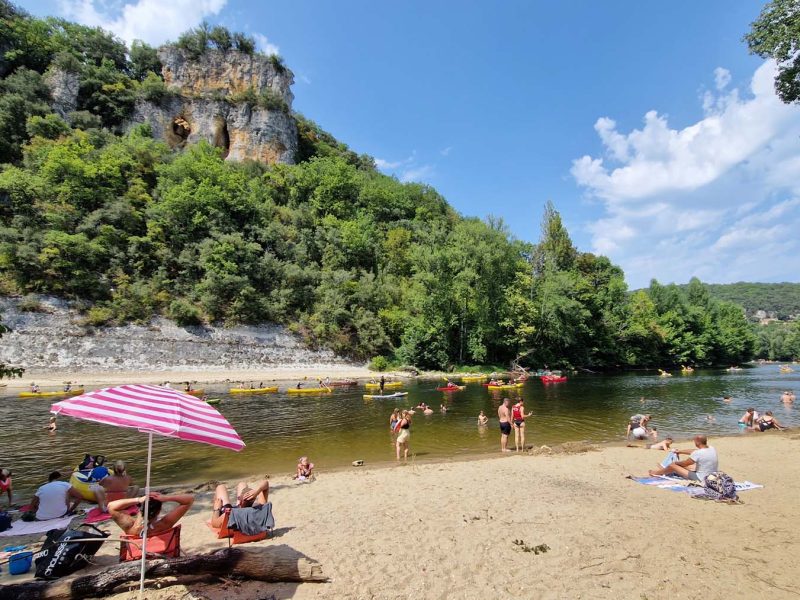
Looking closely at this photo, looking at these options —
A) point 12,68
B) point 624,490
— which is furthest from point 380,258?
point 12,68

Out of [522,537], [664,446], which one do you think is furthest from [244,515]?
[664,446]

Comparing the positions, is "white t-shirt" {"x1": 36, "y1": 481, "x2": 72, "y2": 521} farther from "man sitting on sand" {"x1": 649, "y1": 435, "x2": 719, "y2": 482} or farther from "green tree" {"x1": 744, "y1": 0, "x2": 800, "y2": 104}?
"green tree" {"x1": 744, "y1": 0, "x2": 800, "y2": 104}

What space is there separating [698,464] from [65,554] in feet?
40.7

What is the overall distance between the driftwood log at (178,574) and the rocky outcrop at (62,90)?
70.1 m

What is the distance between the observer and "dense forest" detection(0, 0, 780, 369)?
40000mm

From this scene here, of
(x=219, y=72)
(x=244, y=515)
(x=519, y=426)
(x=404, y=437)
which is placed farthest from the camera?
(x=219, y=72)

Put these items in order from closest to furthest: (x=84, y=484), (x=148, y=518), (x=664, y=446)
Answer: (x=148, y=518)
(x=84, y=484)
(x=664, y=446)

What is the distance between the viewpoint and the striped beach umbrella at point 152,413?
4375 mm

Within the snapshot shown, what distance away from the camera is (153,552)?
5.48 meters

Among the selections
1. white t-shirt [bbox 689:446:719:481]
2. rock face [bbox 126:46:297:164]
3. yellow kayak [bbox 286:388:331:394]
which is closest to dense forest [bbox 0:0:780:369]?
rock face [bbox 126:46:297:164]

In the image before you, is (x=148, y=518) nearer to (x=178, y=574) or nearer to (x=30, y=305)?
(x=178, y=574)

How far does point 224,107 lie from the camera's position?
209 ft

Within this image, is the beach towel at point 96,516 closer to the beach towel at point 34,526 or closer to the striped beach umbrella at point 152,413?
the beach towel at point 34,526

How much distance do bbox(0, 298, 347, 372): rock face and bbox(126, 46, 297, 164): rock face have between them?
120 ft
